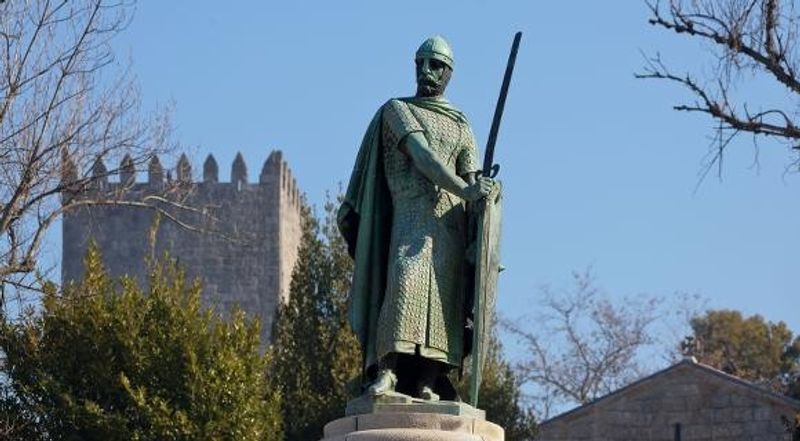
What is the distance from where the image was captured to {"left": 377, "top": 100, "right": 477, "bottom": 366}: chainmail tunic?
12547 mm

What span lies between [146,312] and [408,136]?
15.5 m

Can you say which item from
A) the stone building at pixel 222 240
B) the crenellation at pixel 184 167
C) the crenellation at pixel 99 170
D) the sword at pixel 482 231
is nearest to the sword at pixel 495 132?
the sword at pixel 482 231

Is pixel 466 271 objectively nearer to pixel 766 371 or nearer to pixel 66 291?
pixel 66 291

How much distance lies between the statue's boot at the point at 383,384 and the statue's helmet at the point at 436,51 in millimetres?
1833

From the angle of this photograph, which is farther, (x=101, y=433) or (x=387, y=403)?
(x=101, y=433)

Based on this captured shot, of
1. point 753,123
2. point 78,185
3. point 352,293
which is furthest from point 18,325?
point 352,293

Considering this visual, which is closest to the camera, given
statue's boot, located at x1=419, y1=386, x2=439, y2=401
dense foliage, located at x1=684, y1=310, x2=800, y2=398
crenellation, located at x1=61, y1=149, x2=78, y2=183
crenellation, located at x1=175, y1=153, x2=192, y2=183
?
statue's boot, located at x1=419, y1=386, x2=439, y2=401

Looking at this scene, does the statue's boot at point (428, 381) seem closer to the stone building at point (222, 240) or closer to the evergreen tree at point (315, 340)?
the evergreen tree at point (315, 340)

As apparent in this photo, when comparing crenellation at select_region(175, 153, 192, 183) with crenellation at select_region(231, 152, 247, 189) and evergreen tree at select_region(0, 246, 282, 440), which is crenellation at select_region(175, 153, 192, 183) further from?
crenellation at select_region(231, 152, 247, 189)

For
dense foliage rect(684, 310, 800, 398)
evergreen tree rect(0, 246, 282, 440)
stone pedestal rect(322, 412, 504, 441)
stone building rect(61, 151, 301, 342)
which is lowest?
stone pedestal rect(322, 412, 504, 441)

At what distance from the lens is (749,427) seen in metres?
32.3

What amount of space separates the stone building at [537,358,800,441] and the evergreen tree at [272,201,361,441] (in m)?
3.08

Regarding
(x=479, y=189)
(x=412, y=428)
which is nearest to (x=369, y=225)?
(x=479, y=189)

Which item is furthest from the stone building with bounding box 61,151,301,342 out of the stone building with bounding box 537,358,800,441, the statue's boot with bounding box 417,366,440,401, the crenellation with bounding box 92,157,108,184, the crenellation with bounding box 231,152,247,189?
the statue's boot with bounding box 417,366,440,401
